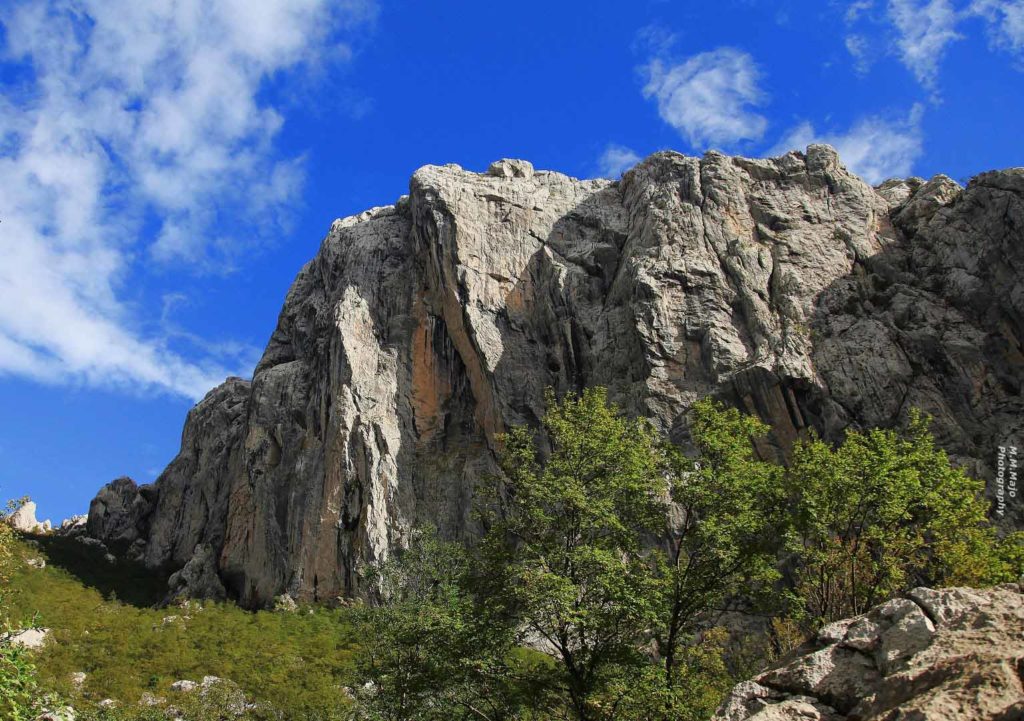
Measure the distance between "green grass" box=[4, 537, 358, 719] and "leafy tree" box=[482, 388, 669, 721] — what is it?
38.2 feet

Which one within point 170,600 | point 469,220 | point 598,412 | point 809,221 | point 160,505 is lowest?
point 598,412

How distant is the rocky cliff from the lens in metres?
50.5

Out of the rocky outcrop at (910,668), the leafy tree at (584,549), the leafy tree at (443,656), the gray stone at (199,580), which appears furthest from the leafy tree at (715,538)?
the gray stone at (199,580)

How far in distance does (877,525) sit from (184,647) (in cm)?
3808

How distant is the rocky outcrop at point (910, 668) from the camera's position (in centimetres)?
895

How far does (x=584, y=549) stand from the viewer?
20.4m

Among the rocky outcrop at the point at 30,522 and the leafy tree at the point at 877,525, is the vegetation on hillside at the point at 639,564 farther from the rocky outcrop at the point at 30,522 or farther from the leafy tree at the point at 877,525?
the rocky outcrop at the point at 30,522

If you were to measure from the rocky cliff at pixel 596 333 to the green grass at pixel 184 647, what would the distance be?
17.9 ft

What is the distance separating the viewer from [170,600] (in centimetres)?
6319

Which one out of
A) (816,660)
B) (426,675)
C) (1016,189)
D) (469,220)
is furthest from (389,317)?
(816,660)

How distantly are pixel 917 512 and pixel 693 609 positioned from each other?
7.09 meters

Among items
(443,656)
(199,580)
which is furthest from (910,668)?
(199,580)

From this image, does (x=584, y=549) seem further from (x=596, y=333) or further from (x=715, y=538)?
(x=596, y=333)

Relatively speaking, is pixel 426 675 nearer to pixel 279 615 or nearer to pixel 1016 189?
pixel 279 615
